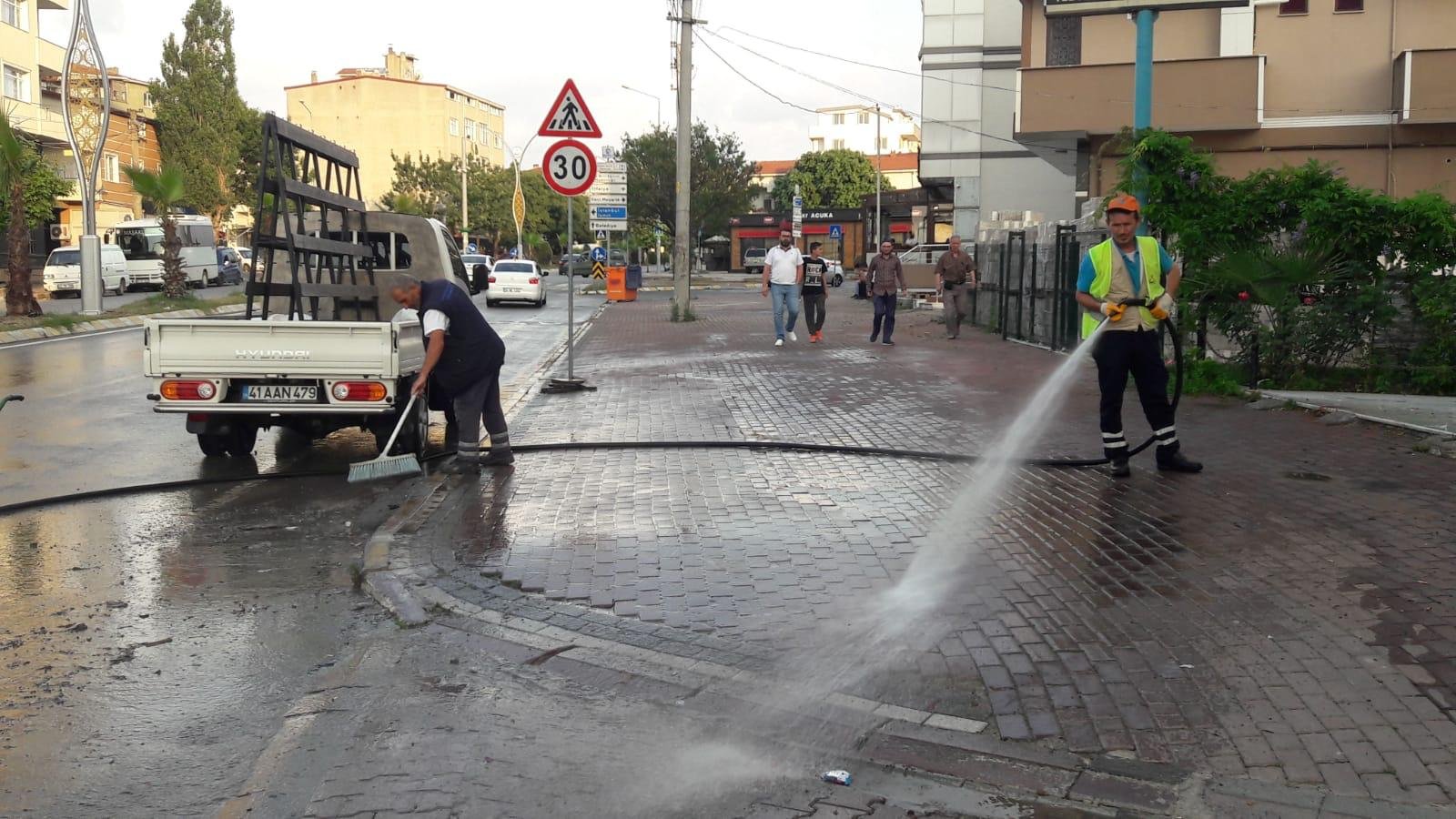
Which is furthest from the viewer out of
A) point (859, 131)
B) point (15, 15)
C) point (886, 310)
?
point (859, 131)

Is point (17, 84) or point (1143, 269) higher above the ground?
point (17, 84)

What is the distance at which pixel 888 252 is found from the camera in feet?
66.6

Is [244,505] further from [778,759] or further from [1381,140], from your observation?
[1381,140]

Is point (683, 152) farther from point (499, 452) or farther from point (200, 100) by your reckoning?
point (200, 100)

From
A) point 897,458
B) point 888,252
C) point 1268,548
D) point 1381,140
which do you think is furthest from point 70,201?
point 1268,548

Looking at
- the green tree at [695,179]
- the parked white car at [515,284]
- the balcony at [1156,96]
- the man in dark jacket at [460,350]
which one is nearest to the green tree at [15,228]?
the parked white car at [515,284]

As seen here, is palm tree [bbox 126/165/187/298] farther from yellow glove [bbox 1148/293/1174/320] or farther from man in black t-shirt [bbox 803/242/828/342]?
yellow glove [bbox 1148/293/1174/320]

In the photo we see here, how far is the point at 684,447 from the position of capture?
33.8ft

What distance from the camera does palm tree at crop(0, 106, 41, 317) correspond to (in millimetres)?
24547

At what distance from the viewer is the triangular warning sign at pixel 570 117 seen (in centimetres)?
1350

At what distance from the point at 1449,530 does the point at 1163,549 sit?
1576mm

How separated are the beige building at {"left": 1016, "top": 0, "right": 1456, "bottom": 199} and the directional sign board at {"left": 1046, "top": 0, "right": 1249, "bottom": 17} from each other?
1146cm

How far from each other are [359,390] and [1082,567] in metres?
5.46

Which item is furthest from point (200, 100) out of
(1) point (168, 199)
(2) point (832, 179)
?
(2) point (832, 179)
